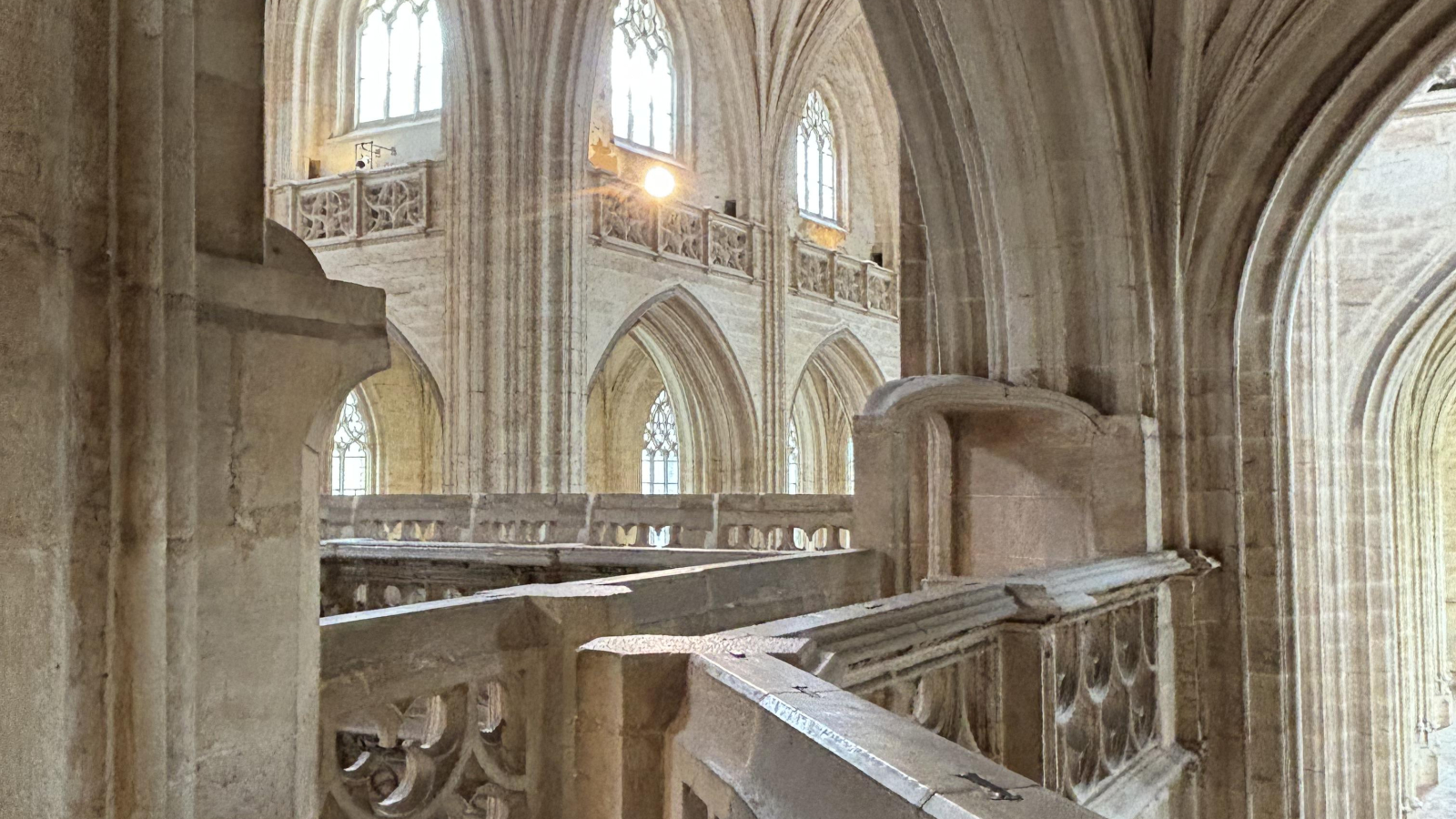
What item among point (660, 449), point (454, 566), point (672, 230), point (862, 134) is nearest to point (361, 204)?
point (672, 230)

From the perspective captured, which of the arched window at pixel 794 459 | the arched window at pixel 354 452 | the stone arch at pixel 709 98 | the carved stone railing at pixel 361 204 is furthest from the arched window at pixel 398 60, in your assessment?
the arched window at pixel 794 459

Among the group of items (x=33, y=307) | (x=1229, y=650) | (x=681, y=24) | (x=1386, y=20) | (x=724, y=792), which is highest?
(x=681, y=24)

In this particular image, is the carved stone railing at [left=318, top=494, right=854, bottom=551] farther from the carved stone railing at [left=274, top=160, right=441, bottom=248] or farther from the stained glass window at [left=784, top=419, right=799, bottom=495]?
the stained glass window at [left=784, top=419, right=799, bottom=495]

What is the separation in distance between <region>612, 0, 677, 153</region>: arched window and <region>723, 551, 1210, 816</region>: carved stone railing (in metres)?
10.7

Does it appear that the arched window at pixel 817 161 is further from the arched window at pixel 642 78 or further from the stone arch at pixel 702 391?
the stone arch at pixel 702 391

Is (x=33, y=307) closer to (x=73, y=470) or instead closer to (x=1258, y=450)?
(x=73, y=470)

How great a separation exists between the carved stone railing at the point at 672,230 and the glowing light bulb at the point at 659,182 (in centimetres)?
41

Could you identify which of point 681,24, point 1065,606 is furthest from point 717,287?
point 1065,606

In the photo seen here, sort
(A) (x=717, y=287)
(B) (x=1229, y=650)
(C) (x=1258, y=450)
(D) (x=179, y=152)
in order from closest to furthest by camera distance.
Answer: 1. (D) (x=179, y=152)
2. (B) (x=1229, y=650)
3. (C) (x=1258, y=450)
4. (A) (x=717, y=287)

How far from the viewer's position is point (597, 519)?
913cm

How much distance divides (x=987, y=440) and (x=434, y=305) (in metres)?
8.29

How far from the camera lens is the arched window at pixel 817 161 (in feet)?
58.4

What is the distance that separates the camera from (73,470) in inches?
72.0

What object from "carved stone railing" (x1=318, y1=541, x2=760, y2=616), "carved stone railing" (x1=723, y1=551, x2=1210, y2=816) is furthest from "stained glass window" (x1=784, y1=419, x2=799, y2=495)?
"carved stone railing" (x1=723, y1=551, x2=1210, y2=816)
